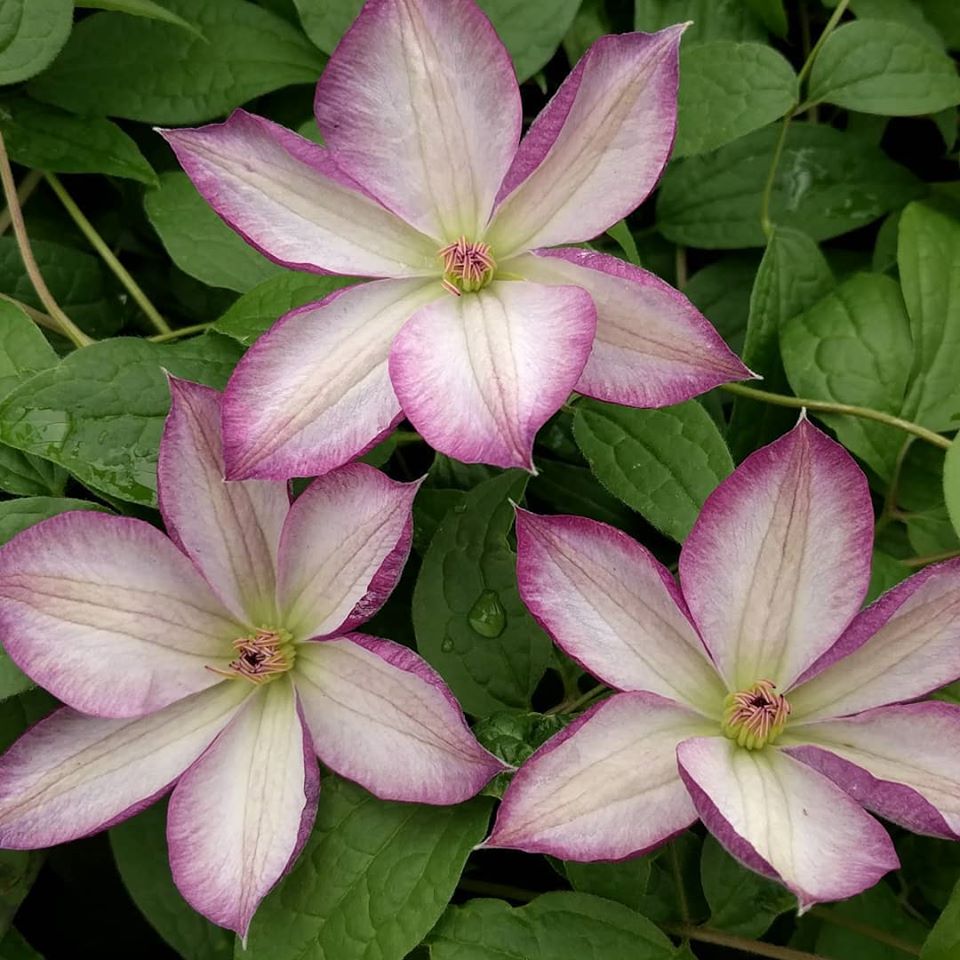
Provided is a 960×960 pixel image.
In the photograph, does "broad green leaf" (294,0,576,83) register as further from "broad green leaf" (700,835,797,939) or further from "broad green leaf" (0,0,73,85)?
"broad green leaf" (700,835,797,939)

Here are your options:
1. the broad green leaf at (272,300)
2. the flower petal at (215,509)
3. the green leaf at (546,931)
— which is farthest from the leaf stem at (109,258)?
the green leaf at (546,931)

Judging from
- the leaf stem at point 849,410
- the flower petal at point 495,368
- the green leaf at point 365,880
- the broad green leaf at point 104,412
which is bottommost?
the green leaf at point 365,880

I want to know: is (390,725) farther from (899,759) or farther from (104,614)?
(899,759)

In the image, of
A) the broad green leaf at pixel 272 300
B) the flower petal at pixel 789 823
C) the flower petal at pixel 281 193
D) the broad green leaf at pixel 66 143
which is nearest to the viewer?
the flower petal at pixel 789 823

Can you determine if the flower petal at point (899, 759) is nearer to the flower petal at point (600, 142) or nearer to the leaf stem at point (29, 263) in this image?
the flower petal at point (600, 142)

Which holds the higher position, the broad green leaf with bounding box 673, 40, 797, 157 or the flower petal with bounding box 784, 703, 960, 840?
the broad green leaf with bounding box 673, 40, 797, 157

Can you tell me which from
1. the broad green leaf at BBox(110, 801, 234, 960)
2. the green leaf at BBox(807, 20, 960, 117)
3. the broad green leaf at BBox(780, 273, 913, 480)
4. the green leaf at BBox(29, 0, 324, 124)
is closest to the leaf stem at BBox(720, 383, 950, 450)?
the broad green leaf at BBox(780, 273, 913, 480)
